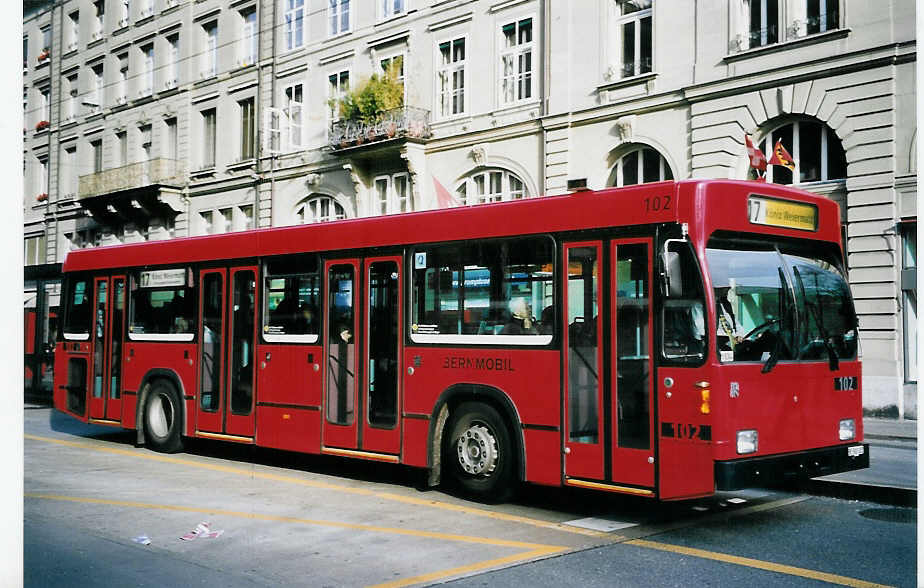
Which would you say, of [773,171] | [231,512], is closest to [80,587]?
[231,512]

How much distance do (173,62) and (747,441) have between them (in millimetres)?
8392

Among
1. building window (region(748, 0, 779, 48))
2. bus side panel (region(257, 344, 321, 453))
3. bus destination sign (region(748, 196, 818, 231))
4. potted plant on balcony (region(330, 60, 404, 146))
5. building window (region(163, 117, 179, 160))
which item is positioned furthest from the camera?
potted plant on balcony (region(330, 60, 404, 146))

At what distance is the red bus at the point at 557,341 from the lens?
758 centimetres

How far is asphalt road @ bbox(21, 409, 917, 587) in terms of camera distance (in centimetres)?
641

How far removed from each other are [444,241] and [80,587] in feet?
15.8

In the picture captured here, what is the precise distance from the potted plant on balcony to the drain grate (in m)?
14.3

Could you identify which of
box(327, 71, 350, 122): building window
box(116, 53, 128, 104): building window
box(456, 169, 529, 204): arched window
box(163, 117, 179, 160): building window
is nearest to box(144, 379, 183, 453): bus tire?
box(163, 117, 179, 160): building window

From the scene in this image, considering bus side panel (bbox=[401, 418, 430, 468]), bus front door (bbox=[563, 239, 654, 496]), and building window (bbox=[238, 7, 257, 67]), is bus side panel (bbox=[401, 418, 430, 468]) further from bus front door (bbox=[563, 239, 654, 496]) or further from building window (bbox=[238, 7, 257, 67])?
building window (bbox=[238, 7, 257, 67])

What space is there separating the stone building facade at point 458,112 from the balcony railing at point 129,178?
40 millimetres

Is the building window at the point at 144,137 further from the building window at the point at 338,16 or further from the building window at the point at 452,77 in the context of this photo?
the building window at the point at 452,77

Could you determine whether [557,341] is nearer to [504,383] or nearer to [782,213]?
[504,383]

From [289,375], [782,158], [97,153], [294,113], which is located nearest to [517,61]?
[294,113]

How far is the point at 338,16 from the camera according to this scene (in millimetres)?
17484

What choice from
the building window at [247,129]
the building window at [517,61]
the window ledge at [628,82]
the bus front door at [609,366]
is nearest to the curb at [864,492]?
the bus front door at [609,366]
